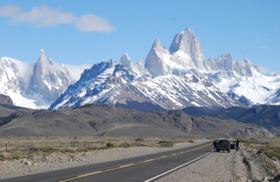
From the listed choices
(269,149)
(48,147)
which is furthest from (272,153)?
(48,147)

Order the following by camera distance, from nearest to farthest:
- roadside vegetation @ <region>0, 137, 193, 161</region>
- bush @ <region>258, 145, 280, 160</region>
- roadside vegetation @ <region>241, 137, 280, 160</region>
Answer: roadside vegetation @ <region>0, 137, 193, 161</region>, bush @ <region>258, 145, 280, 160</region>, roadside vegetation @ <region>241, 137, 280, 160</region>

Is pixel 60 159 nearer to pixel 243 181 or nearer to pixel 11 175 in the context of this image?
pixel 11 175

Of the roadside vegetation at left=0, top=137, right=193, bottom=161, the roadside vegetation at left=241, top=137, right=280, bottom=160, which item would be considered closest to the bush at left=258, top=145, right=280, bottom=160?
the roadside vegetation at left=241, top=137, right=280, bottom=160

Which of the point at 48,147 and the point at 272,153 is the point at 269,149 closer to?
the point at 272,153

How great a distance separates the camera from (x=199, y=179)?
36.2 meters

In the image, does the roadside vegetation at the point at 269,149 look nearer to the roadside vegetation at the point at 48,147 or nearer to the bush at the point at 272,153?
the bush at the point at 272,153

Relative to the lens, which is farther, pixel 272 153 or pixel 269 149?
pixel 269 149

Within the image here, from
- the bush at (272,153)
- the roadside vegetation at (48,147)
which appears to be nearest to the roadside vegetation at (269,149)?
the bush at (272,153)

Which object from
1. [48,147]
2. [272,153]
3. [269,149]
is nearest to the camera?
[272,153]

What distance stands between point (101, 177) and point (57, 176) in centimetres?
233

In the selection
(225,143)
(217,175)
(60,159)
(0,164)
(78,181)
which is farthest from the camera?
(225,143)

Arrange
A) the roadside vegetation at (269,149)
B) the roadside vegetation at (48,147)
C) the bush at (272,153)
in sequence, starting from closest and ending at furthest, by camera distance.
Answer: the roadside vegetation at (48,147), the bush at (272,153), the roadside vegetation at (269,149)

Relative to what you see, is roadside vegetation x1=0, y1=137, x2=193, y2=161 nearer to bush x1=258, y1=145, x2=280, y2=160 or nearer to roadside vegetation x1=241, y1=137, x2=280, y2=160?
roadside vegetation x1=241, y1=137, x2=280, y2=160

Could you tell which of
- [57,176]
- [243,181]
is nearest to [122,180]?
[57,176]
